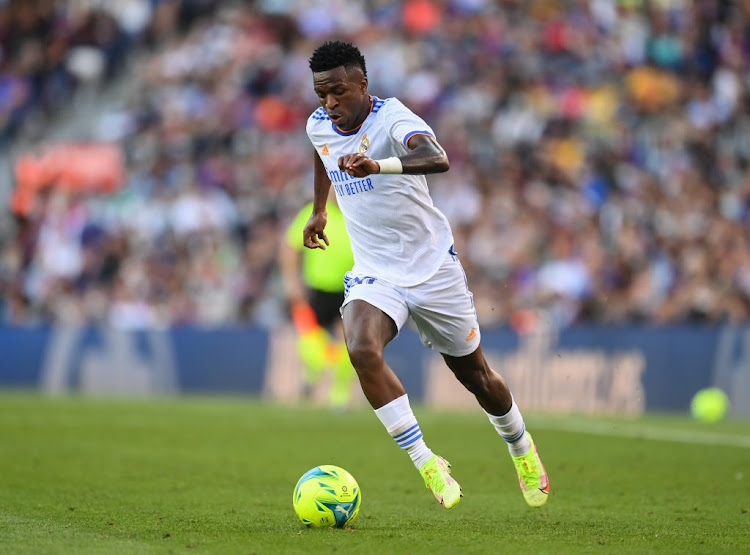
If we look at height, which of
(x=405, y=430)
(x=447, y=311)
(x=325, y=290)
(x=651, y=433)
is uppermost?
(x=447, y=311)

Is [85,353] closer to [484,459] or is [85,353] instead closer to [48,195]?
[48,195]

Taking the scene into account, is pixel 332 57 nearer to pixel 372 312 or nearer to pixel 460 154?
pixel 372 312

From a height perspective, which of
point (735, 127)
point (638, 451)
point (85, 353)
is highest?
point (735, 127)

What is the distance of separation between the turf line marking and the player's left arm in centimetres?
643

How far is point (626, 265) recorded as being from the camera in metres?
18.0

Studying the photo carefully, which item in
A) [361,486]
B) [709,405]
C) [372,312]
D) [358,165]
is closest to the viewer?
[358,165]

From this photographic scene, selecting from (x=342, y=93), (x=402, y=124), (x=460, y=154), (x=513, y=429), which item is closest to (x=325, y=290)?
(x=460, y=154)

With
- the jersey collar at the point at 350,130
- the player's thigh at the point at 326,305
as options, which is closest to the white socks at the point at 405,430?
the jersey collar at the point at 350,130

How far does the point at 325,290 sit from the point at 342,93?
29.7 ft

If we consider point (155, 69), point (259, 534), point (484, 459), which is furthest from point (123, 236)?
point (259, 534)

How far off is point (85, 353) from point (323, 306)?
6.82m

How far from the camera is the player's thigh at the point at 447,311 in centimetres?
702

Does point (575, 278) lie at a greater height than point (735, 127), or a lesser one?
lesser

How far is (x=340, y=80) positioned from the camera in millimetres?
6852
